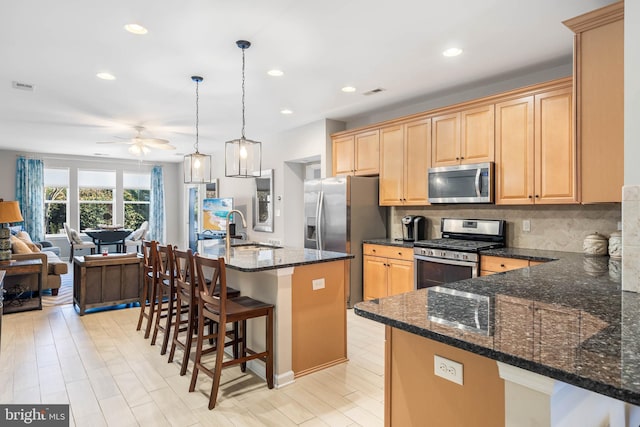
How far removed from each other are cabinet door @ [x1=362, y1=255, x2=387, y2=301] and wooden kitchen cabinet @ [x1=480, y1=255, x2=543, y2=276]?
129 cm

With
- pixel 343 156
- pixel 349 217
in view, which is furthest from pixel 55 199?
pixel 349 217

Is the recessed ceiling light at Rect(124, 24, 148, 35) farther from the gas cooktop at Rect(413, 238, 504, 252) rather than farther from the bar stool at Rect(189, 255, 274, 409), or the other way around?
the gas cooktop at Rect(413, 238, 504, 252)

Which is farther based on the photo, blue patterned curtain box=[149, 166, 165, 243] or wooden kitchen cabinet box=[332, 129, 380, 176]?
blue patterned curtain box=[149, 166, 165, 243]

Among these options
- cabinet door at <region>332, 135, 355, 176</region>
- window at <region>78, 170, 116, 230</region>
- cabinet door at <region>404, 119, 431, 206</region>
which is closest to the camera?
cabinet door at <region>404, 119, 431, 206</region>

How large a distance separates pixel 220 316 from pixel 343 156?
345 centimetres

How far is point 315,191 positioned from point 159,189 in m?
6.86

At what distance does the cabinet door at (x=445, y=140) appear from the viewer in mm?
4164

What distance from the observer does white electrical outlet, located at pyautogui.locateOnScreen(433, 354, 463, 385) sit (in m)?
1.31

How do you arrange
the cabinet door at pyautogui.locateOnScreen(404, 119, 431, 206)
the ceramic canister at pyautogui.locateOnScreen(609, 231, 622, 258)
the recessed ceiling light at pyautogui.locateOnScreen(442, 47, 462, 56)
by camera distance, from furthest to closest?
the cabinet door at pyautogui.locateOnScreen(404, 119, 431, 206) → the recessed ceiling light at pyautogui.locateOnScreen(442, 47, 462, 56) → the ceramic canister at pyautogui.locateOnScreen(609, 231, 622, 258)

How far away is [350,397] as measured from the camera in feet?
8.62

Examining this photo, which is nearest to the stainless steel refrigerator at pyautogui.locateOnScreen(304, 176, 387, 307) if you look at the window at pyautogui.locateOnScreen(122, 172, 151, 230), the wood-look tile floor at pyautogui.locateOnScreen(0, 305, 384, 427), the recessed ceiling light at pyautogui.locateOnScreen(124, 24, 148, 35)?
the wood-look tile floor at pyautogui.locateOnScreen(0, 305, 384, 427)

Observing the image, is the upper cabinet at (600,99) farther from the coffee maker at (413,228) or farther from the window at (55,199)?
the window at (55,199)

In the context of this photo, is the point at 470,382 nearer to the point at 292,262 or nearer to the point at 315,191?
the point at 292,262

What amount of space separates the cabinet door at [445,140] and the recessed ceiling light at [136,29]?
3.04 m
